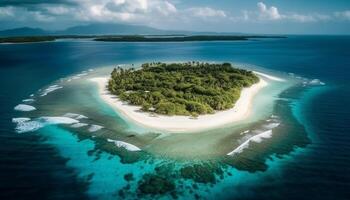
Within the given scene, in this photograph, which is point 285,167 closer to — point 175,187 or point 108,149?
point 175,187

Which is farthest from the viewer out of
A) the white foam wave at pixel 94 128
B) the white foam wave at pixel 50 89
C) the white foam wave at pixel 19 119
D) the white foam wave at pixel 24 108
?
the white foam wave at pixel 50 89

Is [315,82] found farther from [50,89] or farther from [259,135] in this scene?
[50,89]

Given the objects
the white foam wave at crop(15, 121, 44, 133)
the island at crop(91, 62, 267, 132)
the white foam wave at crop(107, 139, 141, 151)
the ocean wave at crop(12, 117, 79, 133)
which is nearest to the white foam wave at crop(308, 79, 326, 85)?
the island at crop(91, 62, 267, 132)

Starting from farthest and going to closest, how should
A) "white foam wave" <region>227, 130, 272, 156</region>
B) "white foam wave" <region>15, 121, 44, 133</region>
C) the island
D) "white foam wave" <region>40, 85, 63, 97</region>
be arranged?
1. "white foam wave" <region>40, 85, 63, 97</region>
2. the island
3. "white foam wave" <region>15, 121, 44, 133</region>
4. "white foam wave" <region>227, 130, 272, 156</region>

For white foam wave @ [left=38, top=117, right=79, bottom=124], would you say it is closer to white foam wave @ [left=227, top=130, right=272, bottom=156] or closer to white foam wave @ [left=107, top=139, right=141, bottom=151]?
white foam wave @ [left=107, top=139, right=141, bottom=151]

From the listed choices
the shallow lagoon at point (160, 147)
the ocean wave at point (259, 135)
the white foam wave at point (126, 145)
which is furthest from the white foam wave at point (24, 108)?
the ocean wave at point (259, 135)

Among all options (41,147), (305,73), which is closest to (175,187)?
(41,147)

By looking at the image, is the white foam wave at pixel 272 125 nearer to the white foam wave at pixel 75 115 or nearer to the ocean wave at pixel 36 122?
the white foam wave at pixel 75 115

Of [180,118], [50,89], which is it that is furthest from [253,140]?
[50,89]
